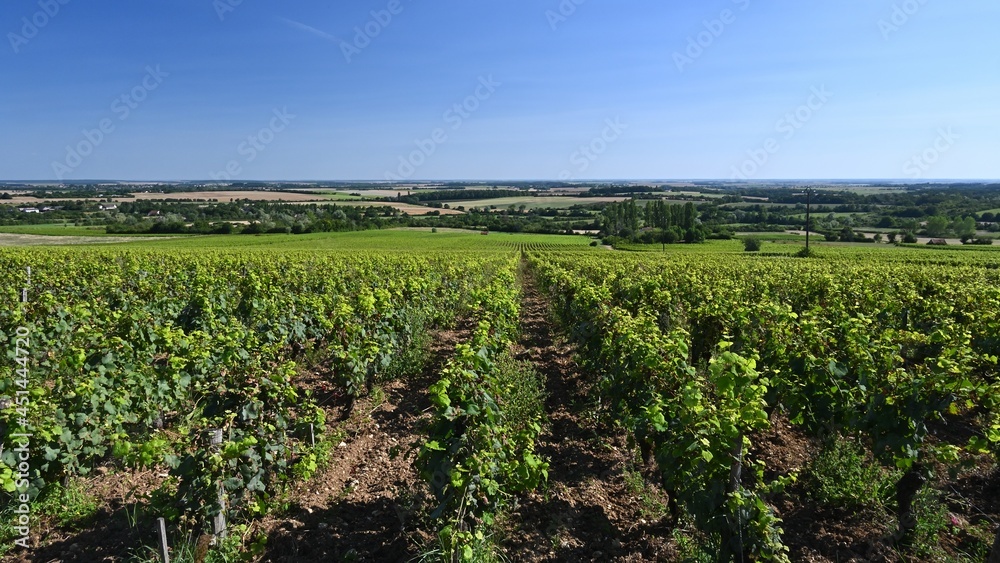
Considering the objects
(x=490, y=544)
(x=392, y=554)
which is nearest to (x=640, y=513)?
(x=490, y=544)

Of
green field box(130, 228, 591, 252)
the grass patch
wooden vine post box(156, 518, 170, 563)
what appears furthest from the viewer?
green field box(130, 228, 591, 252)

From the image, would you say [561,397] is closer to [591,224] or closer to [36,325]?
[36,325]

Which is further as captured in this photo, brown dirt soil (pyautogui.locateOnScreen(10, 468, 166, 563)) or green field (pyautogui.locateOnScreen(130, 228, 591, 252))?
green field (pyautogui.locateOnScreen(130, 228, 591, 252))

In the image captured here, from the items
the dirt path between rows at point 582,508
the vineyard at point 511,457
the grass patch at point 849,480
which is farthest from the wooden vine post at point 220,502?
the grass patch at point 849,480

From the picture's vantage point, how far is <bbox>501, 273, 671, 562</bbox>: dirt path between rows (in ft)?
15.2

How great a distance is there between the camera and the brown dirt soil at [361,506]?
4.59 m

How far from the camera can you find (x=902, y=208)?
4429 inches

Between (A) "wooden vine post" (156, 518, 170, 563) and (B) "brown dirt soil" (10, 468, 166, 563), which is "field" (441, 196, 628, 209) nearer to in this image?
(B) "brown dirt soil" (10, 468, 166, 563)

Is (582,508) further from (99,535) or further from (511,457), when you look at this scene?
(99,535)

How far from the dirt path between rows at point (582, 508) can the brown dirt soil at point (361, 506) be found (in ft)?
3.48

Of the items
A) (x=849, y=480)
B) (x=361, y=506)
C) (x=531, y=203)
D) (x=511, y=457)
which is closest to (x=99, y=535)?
(x=361, y=506)

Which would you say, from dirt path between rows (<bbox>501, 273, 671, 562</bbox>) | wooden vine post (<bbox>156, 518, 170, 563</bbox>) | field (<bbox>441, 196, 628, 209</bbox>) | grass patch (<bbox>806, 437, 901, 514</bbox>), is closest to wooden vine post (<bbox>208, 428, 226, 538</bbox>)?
wooden vine post (<bbox>156, 518, 170, 563</bbox>)

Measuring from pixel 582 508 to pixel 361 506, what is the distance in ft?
8.05

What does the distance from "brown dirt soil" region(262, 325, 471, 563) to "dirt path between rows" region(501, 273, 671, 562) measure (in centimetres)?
106
